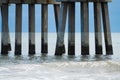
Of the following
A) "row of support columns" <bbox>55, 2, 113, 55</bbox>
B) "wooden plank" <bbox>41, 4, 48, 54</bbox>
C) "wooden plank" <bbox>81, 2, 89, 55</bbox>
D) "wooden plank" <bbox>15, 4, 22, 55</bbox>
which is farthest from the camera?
"wooden plank" <bbox>41, 4, 48, 54</bbox>

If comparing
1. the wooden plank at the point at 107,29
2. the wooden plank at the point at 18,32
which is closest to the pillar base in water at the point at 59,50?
the wooden plank at the point at 18,32

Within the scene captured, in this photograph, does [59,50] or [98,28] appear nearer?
[59,50]

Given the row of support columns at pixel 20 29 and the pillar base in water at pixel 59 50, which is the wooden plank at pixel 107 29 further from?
the row of support columns at pixel 20 29

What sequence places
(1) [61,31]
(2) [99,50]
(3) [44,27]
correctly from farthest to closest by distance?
(3) [44,27]
(2) [99,50]
(1) [61,31]

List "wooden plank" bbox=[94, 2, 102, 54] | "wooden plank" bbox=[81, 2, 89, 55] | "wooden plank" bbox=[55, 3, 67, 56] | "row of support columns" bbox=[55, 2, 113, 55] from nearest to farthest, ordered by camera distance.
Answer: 1. "wooden plank" bbox=[81, 2, 89, 55]
2. "row of support columns" bbox=[55, 2, 113, 55]
3. "wooden plank" bbox=[55, 3, 67, 56]
4. "wooden plank" bbox=[94, 2, 102, 54]

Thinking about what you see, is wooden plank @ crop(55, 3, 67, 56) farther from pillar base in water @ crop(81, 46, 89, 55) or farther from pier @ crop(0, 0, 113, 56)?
pillar base in water @ crop(81, 46, 89, 55)

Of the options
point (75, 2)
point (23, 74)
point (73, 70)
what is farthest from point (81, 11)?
point (23, 74)

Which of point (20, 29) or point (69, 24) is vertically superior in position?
point (69, 24)

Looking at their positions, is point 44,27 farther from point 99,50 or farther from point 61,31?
point 99,50

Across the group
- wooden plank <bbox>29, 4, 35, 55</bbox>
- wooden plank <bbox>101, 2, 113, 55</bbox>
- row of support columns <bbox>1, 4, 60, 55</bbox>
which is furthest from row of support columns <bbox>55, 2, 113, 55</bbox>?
row of support columns <bbox>1, 4, 60, 55</bbox>

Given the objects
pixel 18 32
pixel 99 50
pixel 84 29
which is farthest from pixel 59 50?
pixel 18 32

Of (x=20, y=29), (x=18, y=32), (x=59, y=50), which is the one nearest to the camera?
(x=59, y=50)

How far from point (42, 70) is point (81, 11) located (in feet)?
41.2

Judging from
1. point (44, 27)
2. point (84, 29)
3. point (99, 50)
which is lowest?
point (99, 50)
